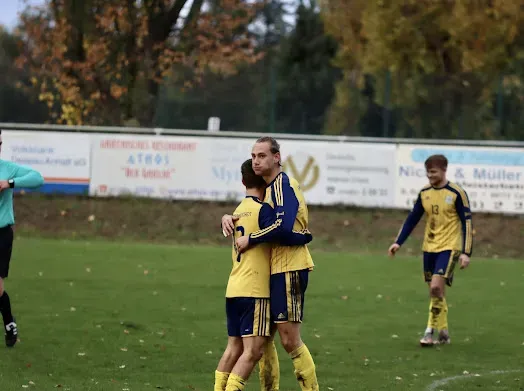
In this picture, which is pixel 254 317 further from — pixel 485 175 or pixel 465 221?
pixel 485 175

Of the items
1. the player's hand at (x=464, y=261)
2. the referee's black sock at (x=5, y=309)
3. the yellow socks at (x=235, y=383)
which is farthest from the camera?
the player's hand at (x=464, y=261)

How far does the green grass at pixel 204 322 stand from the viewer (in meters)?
8.70

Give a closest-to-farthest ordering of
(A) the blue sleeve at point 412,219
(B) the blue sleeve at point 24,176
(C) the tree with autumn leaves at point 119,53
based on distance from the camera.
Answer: (B) the blue sleeve at point 24,176 < (A) the blue sleeve at point 412,219 < (C) the tree with autumn leaves at point 119,53

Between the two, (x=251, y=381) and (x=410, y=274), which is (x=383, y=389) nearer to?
(x=251, y=381)

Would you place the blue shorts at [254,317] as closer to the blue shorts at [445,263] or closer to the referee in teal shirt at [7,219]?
the referee in teal shirt at [7,219]

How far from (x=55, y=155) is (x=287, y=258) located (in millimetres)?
16590

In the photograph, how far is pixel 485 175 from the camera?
21.8m

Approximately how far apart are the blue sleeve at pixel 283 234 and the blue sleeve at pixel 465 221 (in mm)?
3857

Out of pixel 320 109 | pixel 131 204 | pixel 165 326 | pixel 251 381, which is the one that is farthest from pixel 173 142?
pixel 251 381

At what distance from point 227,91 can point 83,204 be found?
692 centimetres

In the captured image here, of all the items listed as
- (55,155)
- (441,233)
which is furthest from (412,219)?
(55,155)

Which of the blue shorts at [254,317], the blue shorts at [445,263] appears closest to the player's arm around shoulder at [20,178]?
the blue shorts at [254,317]

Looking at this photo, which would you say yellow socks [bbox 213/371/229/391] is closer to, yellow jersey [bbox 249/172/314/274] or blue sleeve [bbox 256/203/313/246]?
yellow jersey [bbox 249/172/314/274]

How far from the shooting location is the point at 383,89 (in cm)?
2812
